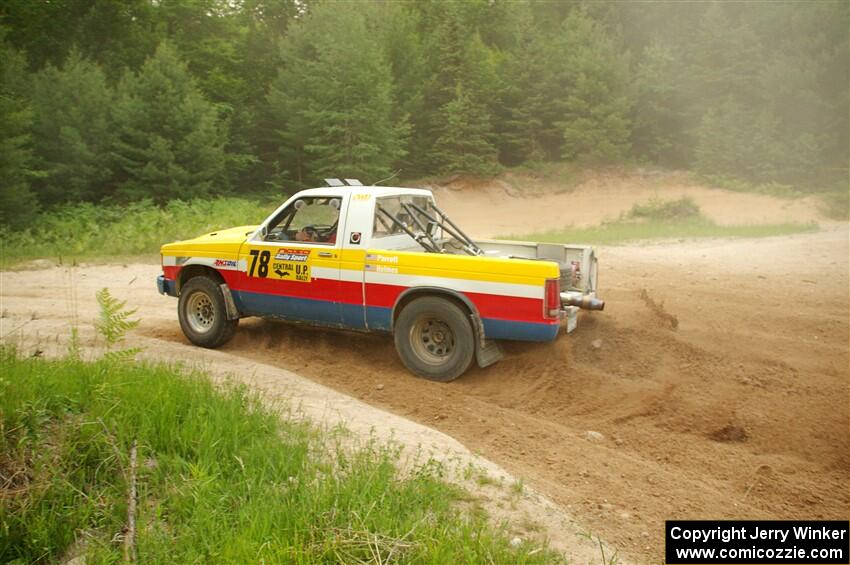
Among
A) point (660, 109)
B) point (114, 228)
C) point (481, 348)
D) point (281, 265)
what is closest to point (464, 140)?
point (660, 109)

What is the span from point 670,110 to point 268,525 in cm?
3720

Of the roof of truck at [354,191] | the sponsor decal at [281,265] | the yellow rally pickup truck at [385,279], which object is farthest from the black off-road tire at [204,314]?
the roof of truck at [354,191]

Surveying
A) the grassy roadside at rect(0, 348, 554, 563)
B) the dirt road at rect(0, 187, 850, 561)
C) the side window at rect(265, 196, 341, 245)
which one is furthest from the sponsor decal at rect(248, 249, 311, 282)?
the grassy roadside at rect(0, 348, 554, 563)

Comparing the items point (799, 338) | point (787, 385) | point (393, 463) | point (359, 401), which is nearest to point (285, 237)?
point (359, 401)

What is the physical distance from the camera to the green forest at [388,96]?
26.7 metres

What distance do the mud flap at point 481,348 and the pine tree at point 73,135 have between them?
76.0 ft

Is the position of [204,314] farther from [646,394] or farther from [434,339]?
[646,394]

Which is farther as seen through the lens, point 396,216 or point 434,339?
point 396,216

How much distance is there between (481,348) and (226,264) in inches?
132

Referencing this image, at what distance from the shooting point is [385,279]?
738cm

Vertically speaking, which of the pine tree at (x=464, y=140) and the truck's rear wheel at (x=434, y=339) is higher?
the pine tree at (x=464, y=140)

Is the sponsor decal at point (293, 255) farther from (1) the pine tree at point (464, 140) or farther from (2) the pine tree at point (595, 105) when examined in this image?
(2) the pine tree at point (595, 105)

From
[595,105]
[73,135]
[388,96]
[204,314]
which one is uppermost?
[595,105]

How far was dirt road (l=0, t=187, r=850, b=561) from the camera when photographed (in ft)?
15.8
